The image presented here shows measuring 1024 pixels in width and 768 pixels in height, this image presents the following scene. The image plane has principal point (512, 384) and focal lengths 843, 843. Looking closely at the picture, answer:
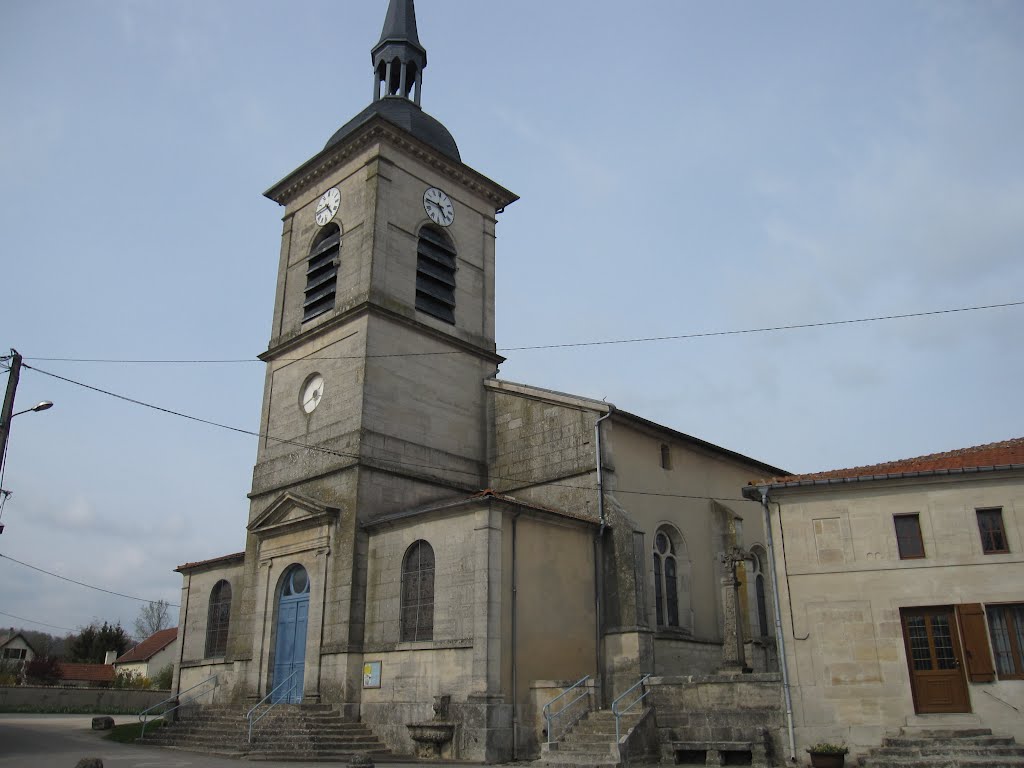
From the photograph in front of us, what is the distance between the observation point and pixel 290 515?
2272 cm

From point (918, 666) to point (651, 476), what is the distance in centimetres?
905

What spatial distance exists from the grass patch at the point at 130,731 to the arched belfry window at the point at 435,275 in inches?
531

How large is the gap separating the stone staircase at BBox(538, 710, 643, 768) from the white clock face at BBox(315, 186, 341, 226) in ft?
56.0

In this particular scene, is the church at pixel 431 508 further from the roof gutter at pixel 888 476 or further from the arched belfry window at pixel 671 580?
the roof gutter at pixel 888 476

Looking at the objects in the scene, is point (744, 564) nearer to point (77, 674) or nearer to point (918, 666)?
point (918, 666)

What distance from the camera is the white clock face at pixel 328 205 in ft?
87.7

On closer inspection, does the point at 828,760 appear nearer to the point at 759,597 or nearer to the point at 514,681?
the point at 514,681

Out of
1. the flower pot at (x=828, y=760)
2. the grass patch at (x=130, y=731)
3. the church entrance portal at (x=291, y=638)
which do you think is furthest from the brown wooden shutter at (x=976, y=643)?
the grass patch at (x=130, y=731)

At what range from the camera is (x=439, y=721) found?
17.1 meters

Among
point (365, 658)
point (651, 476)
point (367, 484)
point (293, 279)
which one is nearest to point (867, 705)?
point (651, 476)

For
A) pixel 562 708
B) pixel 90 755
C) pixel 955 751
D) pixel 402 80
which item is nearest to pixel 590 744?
pixel 562 708

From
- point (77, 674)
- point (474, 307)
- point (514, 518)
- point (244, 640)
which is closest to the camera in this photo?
point (514, 518)

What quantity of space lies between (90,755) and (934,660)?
16.1 meters

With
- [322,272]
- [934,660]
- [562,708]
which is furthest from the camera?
[322,272]
